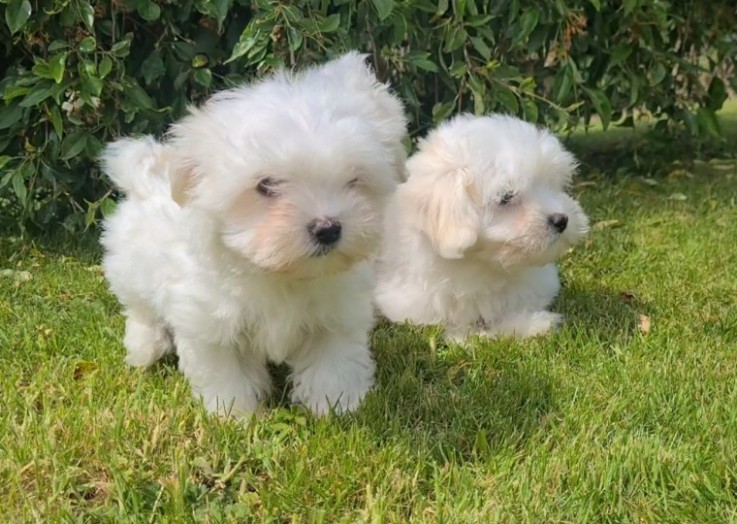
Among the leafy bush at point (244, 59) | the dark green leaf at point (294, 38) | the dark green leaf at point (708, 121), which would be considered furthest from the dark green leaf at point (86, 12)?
the dark green leaf at point (708, 121)

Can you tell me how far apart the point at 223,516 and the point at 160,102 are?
3171mm

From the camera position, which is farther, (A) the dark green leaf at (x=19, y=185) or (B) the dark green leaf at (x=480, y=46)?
(B) the dark green leaf at (x=480, y=46)

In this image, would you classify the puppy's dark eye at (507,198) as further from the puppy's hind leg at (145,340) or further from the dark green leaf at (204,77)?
the dark green leaf at (204,77)

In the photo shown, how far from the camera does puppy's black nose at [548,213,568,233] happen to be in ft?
10.7

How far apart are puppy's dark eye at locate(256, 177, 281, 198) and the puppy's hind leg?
992mm

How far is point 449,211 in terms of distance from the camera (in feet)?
10.9

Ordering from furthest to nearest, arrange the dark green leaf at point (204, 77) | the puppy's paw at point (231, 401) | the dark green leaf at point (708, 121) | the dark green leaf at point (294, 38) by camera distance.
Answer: the dark green leaf at point (708, 121) < the dark green leaf at point (204, 77) < the dark green leaf at point (294, 38) < the puppy's paw at point (231, 401)

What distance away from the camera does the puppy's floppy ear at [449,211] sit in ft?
10.8

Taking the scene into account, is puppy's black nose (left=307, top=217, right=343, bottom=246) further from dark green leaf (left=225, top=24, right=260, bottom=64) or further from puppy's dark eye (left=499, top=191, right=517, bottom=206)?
dark green leaf (left=225, top=24, right=260, bottom=64)

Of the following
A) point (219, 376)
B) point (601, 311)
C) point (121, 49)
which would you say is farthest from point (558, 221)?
point (121, 49)

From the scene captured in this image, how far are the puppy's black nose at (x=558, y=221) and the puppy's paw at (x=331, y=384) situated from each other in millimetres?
1021

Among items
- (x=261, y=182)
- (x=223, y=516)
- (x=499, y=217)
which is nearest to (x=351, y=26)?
(x=499, y=217)

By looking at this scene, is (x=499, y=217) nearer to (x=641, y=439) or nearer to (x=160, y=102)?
(x=641, y=439)

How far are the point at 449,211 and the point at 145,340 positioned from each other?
1.32 m
